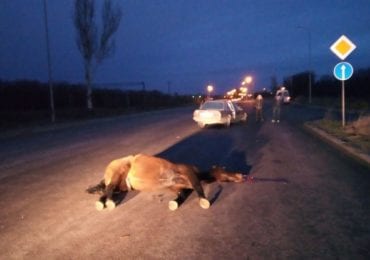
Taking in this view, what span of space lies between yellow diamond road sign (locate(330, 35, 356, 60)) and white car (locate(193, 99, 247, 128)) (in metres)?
6.99

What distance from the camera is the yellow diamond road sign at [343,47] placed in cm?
2025

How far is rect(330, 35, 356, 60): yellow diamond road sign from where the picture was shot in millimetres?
20250

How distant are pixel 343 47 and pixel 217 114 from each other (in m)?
7.32

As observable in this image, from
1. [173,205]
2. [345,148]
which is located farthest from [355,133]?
[173,205]

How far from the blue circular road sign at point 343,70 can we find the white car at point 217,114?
269 inches

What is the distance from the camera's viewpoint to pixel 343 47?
66.8 feet

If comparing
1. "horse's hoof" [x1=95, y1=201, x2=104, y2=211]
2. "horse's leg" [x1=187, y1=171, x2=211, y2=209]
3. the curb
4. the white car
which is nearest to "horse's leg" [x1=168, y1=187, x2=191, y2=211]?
"horse's leg" [x1=187, y1=171, x2=211, y2=209]

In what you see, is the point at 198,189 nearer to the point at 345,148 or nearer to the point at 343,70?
the point at 345,148

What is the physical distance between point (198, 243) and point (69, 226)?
1.94 m

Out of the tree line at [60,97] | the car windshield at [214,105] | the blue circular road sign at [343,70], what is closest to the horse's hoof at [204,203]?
the blue circular road sign at [343,70]

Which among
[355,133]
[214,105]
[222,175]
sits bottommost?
[355,133]

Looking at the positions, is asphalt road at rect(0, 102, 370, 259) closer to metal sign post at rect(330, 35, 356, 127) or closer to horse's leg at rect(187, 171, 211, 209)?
horse's leg at rect(187, 171, 211, 209)

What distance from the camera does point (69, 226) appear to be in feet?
23.2

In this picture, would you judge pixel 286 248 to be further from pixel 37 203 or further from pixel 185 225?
pixel 37 203
